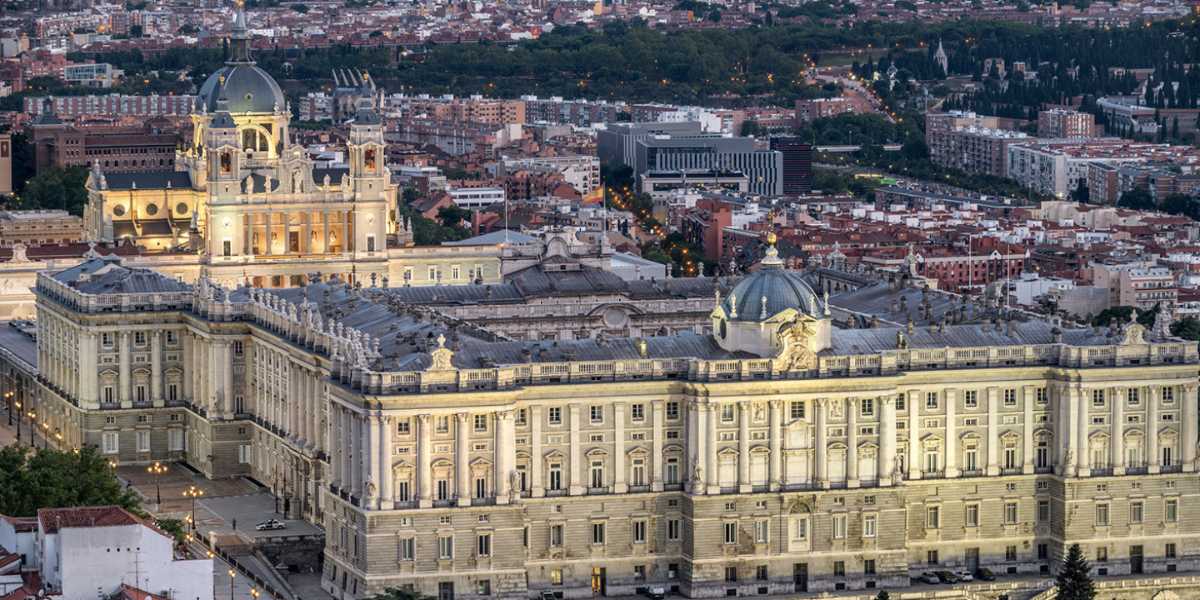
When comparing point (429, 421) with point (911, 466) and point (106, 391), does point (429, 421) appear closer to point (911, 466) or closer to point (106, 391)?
point (911, 466)

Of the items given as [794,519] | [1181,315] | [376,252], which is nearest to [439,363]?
[794,519]

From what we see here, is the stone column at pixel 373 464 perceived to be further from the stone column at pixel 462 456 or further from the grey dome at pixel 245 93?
the grey dome at pixel 245 93

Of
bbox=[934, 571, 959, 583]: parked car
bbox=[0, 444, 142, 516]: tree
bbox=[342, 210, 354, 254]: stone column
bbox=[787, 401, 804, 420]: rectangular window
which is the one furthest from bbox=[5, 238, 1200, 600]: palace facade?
bbox=[342, 210, 354, 254]: stone column

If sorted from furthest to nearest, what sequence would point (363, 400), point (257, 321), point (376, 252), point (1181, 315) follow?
point (1181, 315)
point (376, 252)
point (257, 321)
point (363, 400)

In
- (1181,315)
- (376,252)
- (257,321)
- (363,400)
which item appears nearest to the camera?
(363,400)

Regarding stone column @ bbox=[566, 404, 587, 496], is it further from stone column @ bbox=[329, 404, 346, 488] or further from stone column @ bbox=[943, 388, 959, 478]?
stone column @ bbox=[943, 388, 959, 478]

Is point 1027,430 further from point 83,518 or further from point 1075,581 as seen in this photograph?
point 83,518

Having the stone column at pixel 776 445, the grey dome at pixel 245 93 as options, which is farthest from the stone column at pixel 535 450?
the grey dome at pixel 245 93
